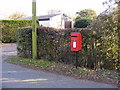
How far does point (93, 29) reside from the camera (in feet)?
21.4

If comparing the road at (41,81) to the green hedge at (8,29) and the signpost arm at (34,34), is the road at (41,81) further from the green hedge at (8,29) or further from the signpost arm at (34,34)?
the green hedge at (8,29)

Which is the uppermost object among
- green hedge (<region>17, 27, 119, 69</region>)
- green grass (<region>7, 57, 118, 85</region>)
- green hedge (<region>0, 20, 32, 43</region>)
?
green hedge (<region>0, 20, 32, 43</region>)

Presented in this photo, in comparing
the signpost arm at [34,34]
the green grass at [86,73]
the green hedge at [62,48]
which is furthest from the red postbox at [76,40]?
the signpost arm at [34,34]

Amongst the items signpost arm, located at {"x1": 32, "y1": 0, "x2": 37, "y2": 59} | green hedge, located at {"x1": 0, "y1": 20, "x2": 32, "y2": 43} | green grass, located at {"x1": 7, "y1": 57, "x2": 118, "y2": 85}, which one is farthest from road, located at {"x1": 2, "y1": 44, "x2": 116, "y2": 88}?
green hedge, located at {"x1": 0, "y1": 20, "x2": 32, "y2": 43}

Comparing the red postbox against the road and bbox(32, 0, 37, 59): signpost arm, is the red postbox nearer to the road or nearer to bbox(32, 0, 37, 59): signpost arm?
the road

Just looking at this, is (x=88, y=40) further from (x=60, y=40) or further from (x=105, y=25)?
(x=60, y=40)

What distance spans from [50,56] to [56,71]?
195 centimetres

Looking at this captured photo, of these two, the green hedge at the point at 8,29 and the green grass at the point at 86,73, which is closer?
the green grass at the point at 86,73

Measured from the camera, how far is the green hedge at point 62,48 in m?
6.64

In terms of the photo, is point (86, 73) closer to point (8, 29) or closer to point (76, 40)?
point (76, 40)

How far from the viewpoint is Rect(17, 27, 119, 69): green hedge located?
664 cm

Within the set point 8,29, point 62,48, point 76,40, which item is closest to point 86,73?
point 76,40

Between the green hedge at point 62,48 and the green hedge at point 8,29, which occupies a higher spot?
the green hedge at point 8,29

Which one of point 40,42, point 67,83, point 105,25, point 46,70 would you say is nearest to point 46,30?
point 40,42
